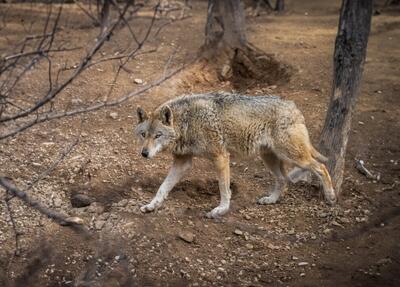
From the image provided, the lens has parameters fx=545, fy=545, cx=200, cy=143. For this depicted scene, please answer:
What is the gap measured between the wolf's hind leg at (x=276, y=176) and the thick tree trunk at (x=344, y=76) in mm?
645

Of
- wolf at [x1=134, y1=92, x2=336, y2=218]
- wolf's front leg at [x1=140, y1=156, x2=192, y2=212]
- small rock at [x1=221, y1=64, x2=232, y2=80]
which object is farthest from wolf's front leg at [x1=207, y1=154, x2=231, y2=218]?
small rock at [x1=221, y1=64, x2=232, y2=80]

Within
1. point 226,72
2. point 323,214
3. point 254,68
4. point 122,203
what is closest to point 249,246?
point 323,214

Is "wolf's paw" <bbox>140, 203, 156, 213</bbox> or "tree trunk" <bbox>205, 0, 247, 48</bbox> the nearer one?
"wolf's paw" <bbox>140, 203, 156, 213</bbox>

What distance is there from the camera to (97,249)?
21.2ft

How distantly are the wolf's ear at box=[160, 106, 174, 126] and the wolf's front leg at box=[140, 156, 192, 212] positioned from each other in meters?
0.58

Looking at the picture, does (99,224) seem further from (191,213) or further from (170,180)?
(191,213)

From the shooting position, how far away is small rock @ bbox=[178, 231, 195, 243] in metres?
6.70

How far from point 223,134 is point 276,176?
1113 millimetres

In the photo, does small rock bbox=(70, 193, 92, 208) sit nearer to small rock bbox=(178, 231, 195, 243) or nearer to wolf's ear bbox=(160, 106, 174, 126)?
small rock bbox=(178, 231, 195, 243)

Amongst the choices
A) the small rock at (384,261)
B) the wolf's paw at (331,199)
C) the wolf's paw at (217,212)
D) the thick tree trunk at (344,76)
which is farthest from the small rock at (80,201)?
the small rock at (384,261)

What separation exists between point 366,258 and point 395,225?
0.85m

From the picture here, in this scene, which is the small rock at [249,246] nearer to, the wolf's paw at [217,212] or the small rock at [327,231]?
the wolf's paw at [217,212]

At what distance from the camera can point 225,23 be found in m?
11.7

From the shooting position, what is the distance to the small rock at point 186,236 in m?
6.70
